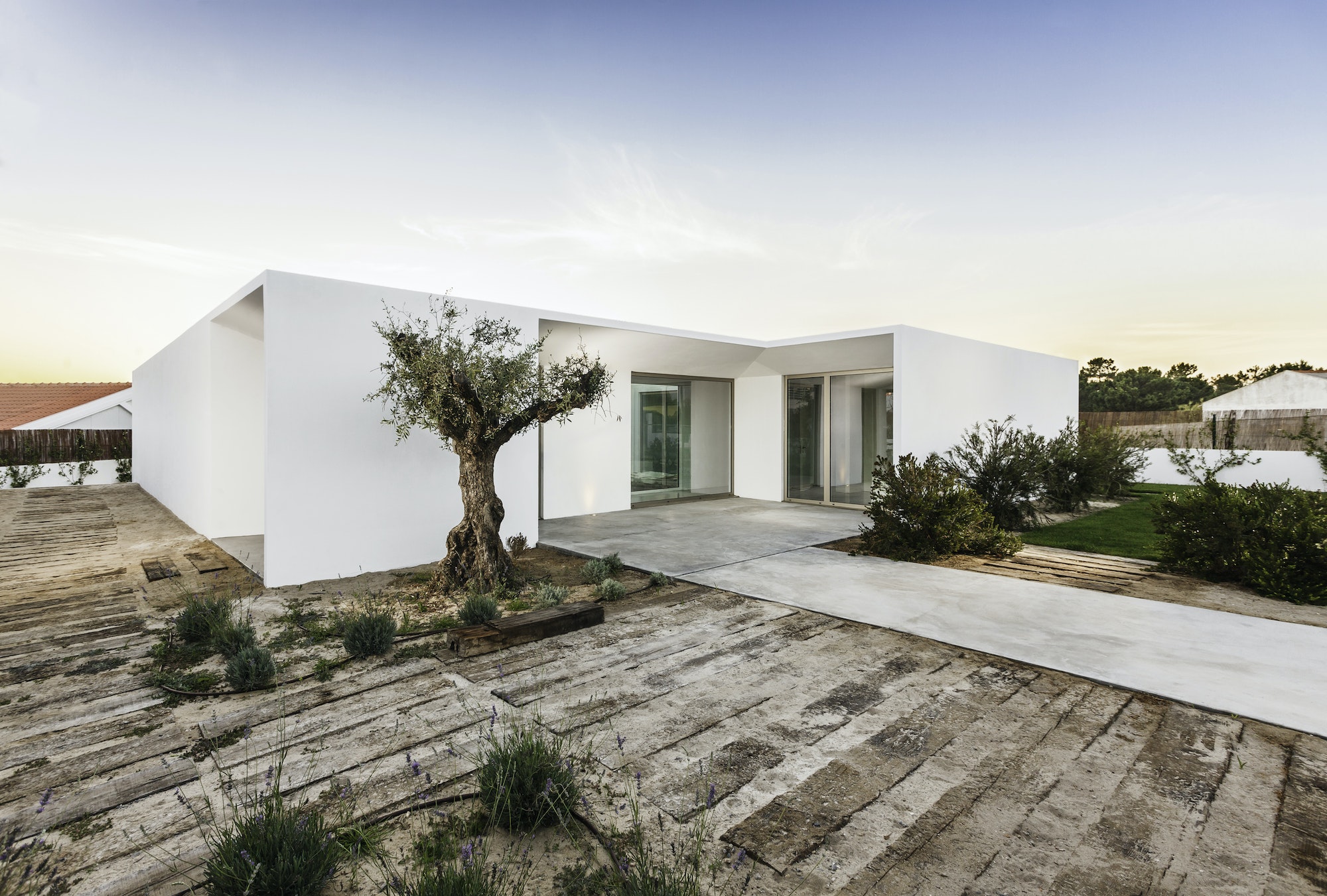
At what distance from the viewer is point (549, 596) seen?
5090 mm

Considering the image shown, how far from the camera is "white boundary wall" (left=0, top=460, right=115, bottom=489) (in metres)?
15.4

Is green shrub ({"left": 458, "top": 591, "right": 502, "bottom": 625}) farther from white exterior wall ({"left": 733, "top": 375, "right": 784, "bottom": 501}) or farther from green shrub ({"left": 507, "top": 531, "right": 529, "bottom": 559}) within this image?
white exterior wall ({"left": 733, "top": 375, "right": 784, "bottom": 501})

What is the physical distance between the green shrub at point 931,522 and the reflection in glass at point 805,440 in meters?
4.06

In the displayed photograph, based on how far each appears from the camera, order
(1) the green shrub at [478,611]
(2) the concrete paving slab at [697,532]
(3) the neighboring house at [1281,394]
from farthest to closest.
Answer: (3) the neighboring house at [1281,394], (2) the concrete paving slab at [697,532], (1) the green shrub at [478,611]

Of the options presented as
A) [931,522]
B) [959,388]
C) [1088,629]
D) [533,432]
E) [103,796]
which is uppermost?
[959,388]

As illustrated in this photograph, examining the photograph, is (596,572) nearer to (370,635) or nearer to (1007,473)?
(370,635)

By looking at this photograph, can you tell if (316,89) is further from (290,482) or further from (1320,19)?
(1320,19)

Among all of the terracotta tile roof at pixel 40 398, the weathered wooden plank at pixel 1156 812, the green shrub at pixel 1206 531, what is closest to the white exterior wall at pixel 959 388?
the green shrub at pixel 1206 531

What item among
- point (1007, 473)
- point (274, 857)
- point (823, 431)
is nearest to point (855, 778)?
point (274, 857)

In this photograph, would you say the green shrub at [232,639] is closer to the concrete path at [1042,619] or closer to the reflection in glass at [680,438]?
the concrete path at [1042,619]

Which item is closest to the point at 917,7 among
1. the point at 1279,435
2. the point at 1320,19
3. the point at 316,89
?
the point at 1320,19

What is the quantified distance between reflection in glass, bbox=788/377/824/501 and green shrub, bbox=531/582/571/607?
729 centimetres

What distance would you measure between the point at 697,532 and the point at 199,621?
5802 millimetres

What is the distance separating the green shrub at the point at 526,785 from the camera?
213cm
